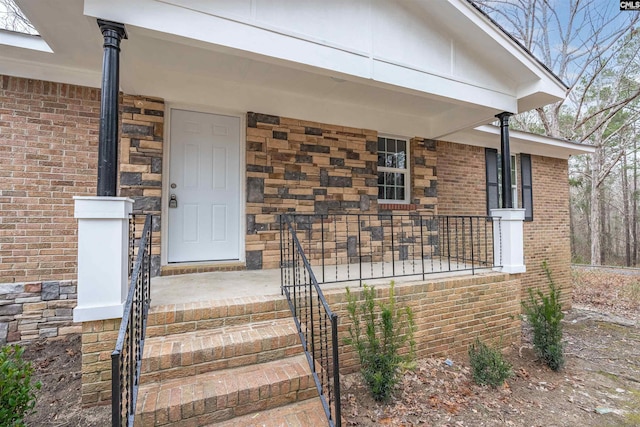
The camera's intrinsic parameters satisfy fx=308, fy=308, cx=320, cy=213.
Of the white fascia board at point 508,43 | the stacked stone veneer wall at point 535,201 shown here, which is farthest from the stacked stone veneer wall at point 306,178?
the white fascia board at point 508,43

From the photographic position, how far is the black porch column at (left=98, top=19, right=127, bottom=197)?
2375 mm

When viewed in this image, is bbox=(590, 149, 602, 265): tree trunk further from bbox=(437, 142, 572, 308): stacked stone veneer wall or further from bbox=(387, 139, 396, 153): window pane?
bbox=(387, 139, 396, 153): window pane

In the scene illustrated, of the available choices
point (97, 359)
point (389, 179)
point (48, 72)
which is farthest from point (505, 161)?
point (48, 72)

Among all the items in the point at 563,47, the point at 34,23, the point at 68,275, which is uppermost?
the point at 563,47

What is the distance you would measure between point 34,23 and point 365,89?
3.62 meters

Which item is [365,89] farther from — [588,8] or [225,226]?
[588,8]

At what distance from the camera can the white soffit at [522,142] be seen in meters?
6.25

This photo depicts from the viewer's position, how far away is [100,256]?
2367 mm

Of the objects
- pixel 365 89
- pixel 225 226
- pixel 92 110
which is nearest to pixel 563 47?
pixel 365 89

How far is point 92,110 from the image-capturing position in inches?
151

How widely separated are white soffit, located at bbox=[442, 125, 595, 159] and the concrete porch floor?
10.5 ft

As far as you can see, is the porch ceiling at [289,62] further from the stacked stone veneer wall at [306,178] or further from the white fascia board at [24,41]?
the stacked stone veneer wall at [306,178]

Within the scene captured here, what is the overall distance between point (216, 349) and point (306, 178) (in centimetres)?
288

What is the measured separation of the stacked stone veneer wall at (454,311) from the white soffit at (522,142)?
3068mm
